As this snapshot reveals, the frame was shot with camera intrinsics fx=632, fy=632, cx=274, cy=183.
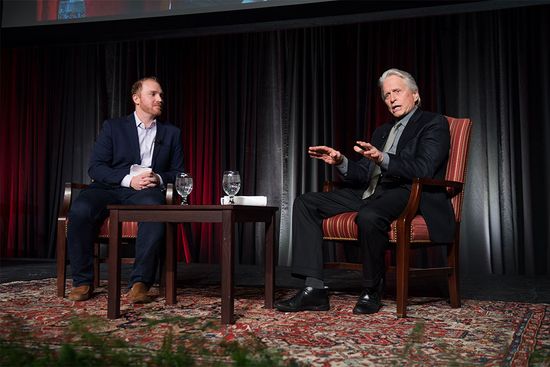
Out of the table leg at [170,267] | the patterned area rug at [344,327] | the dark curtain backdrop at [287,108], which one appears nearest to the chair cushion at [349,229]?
the patterned area rug at [344,327]

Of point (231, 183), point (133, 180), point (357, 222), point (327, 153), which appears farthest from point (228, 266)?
point (133, 180)

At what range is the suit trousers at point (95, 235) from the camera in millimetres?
2973

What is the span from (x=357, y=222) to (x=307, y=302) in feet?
1.31

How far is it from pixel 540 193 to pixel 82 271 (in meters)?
3.62

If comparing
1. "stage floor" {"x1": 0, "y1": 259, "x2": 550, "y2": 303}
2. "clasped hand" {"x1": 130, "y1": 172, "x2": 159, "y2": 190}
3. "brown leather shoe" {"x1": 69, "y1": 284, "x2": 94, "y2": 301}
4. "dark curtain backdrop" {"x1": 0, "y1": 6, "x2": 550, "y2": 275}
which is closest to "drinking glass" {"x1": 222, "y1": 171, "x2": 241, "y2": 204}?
"clasped hand" {"x1": 130, "y1": 172, "x2": 159, "y2": 190}

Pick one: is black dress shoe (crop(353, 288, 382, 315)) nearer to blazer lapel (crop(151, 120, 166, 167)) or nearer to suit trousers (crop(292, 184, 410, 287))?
suit trousers (crop(292, 184, 410, 287))

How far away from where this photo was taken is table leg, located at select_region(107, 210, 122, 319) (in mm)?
2502

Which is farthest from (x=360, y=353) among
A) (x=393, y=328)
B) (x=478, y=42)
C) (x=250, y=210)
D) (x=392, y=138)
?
(x=478, y=42)

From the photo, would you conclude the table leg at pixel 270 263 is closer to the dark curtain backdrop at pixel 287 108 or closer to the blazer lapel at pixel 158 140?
the blazer lapel at pixel 158 140

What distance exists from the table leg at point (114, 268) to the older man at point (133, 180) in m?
0.37

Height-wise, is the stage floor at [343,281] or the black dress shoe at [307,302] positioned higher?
the black dress shoe at [307,302]

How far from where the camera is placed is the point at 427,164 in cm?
A: 279

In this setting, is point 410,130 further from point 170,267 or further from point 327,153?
point 170,267

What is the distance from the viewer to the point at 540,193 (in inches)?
197
